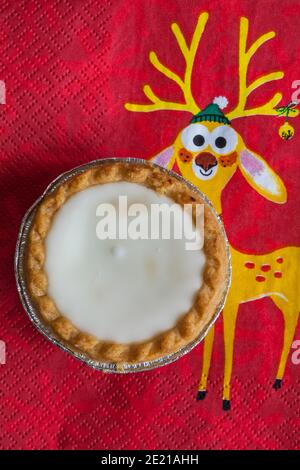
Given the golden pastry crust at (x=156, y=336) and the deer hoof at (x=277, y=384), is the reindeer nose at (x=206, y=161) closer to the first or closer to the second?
the golden pastry crust at (x=156, y=336)

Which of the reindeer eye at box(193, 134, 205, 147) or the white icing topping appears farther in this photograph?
the reindeer eye at box(193, 134, 205, 147)

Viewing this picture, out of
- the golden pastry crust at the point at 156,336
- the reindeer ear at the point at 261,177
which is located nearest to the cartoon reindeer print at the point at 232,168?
the reindeer ear at the point at 261,177

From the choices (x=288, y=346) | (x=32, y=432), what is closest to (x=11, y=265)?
(x=32, y=432)

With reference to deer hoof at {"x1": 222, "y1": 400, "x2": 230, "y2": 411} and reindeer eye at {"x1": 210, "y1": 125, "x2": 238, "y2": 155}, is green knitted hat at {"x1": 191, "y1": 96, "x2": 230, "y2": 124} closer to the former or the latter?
reindeer eye at {"x1": 210, "y1": 125, "x2": 238, "y2": 155}

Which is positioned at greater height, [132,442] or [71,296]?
[71,296]

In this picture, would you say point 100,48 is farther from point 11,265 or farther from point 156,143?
point 11,265

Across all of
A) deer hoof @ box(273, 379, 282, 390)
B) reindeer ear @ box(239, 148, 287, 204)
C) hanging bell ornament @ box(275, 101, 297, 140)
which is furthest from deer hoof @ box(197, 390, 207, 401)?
hanging bell ornament @ box(275, 101, 297, 140)
